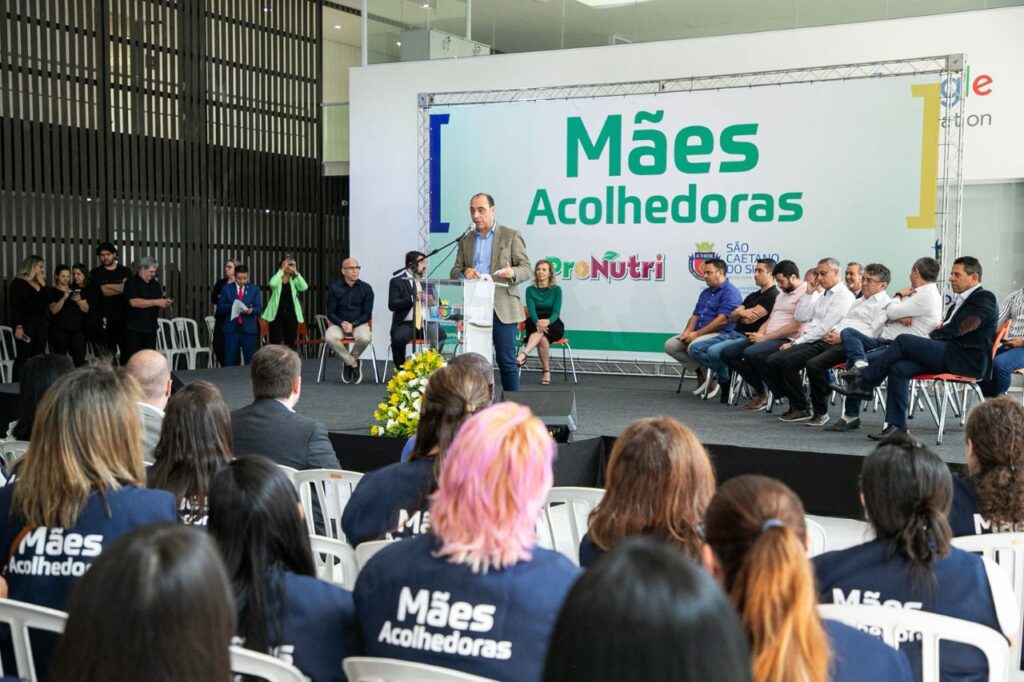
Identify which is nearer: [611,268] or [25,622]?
[25,622]

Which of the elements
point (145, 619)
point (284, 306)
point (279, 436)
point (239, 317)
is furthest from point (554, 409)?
point (239, 317)

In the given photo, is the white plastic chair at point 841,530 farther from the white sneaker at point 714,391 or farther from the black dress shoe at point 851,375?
the white sneaker at point 714,391

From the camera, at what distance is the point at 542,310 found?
985 centimetres

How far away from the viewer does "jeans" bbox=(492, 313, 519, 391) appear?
734cm

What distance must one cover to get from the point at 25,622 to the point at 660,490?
1.26 meters

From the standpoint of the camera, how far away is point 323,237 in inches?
612

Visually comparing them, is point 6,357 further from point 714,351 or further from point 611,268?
point 714,351

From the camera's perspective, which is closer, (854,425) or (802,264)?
(854,425)

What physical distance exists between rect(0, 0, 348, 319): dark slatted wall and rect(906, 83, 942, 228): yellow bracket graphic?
9006mm

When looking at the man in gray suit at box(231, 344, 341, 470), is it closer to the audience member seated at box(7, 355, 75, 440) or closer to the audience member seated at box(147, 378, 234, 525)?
the audience member seated at box(7, 355, 75, 440)

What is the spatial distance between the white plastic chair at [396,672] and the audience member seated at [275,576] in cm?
18

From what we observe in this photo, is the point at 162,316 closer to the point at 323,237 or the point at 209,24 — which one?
the point at 323,237

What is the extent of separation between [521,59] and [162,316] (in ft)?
18.8

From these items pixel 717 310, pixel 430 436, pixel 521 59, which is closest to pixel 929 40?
pixel 717 310
